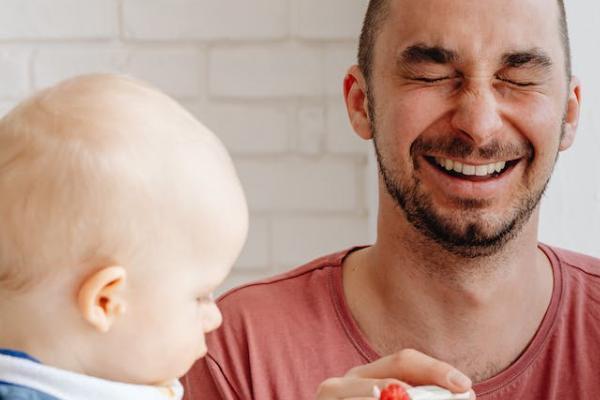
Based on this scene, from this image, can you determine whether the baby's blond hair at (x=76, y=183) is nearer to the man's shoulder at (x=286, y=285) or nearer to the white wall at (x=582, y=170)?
the man's shoulder at (x=286, y=285)

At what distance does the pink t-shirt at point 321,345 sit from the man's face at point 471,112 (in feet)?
0.55

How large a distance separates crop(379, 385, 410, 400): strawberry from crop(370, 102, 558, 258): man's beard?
515 mm

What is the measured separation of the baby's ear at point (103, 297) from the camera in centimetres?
101

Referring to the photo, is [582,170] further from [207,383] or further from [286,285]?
[207,383]

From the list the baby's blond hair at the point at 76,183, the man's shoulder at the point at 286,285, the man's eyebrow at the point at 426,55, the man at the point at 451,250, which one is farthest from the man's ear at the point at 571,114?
the baby's blond hair at the point at 76,183

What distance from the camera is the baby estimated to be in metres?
1.00

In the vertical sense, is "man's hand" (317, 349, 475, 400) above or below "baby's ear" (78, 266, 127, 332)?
below

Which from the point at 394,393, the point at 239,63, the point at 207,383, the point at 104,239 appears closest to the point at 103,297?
the point at 104,239

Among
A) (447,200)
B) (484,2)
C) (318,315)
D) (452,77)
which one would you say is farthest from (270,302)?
(484,2)

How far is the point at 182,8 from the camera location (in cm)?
202

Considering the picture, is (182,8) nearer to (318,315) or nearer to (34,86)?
(34,86)

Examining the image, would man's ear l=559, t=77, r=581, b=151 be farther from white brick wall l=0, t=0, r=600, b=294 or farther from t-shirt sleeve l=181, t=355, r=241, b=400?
t-shirt sleeve l=181, t=355, r=241, b=400

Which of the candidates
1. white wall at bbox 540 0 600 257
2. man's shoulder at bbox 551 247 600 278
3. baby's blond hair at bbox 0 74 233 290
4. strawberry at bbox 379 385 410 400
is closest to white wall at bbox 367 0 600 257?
white wall at bbox 540 0 600 257

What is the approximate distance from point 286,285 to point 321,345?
14 cm
